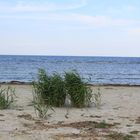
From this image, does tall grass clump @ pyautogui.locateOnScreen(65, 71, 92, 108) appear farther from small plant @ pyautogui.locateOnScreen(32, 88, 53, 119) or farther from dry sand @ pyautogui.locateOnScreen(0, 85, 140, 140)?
small plant @ pyautogui.locateOnScreen(32, 88, 53, 119)

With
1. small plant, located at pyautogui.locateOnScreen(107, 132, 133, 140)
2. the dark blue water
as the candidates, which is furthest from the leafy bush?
small plant, located at pyautogui.locateOnScreen(107, 132, 133, 140)

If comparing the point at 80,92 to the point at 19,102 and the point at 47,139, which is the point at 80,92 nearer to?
the point at 19,102

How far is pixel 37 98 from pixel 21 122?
2.79 meters

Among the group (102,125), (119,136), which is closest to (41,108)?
(102,125)

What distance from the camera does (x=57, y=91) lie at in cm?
1227

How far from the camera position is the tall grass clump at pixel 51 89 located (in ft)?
40.4

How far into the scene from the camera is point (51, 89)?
12.3 metres

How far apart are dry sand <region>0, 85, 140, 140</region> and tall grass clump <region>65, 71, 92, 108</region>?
35cm

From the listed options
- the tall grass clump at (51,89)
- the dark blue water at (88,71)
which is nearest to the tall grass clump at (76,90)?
the tall grass clump at (51,89)

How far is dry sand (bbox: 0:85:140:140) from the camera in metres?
8.59

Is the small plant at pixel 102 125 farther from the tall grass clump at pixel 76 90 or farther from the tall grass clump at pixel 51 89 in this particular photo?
the tall grass clump at pixel 51 89

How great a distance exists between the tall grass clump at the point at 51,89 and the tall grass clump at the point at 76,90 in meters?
0.20

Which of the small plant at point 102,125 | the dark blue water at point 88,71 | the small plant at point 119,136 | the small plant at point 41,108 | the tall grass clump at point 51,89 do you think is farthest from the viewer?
the dark blue water at point 88,71

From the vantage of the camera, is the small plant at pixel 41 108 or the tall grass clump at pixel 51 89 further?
the tall grass clump at pixel 51 89
